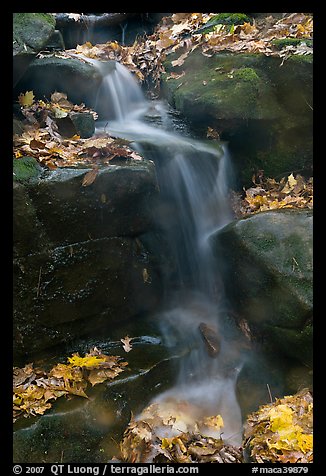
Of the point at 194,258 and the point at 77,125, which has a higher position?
the point at 77,125

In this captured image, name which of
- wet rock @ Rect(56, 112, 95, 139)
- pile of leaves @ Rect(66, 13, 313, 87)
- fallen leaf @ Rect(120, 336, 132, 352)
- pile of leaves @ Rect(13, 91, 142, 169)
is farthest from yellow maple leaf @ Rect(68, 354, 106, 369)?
pile of leaves @ Rect(66, 13, 313, 87)

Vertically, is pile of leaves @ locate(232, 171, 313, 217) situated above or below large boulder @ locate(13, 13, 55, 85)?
below

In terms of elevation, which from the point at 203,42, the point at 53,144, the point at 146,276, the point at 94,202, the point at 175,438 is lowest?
the point at 175,438

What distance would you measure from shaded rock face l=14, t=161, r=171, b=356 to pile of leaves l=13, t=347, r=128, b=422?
0.24m

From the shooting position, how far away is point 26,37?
4.21m

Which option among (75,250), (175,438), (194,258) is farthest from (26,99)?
(175,438)

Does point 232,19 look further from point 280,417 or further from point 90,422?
point 90,422

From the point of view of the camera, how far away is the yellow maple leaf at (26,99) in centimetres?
455

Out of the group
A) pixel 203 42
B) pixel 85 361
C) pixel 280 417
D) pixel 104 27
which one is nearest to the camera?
pixel 280 417

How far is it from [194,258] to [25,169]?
230 cm

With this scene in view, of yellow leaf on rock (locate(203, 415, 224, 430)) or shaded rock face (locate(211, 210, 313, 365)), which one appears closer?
yellow leaf on rock (locate(203, 415, 224, 430))

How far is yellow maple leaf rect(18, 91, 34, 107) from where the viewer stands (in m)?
4.55

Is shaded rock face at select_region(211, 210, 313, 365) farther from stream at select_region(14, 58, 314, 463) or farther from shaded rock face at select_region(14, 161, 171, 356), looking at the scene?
shaded rock face at select_region(14, 161, 171, 356)

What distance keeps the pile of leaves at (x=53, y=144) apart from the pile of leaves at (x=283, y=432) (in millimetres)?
2643
